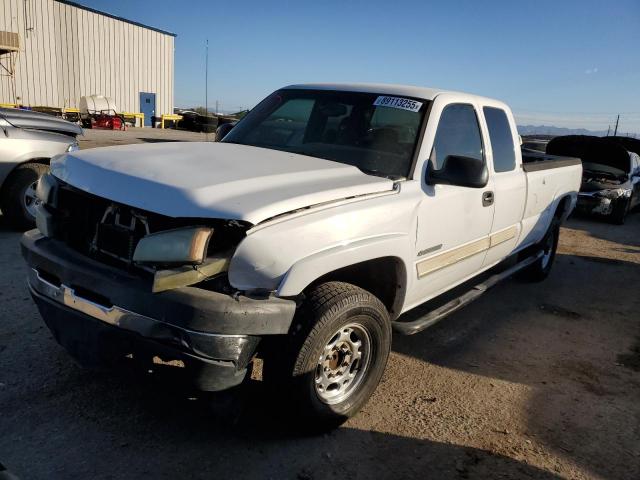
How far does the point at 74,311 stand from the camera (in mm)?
2596

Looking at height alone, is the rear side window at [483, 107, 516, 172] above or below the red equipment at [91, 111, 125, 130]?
above

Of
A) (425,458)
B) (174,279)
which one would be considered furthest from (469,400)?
A: (174,279)

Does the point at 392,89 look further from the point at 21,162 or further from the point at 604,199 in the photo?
the point at 604,199

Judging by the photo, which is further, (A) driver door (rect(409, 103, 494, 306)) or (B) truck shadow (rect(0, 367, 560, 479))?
(A) driver door (rect(409, 103, 494, 306))

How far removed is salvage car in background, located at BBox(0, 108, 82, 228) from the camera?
20.8 feet

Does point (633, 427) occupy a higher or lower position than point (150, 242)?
lower

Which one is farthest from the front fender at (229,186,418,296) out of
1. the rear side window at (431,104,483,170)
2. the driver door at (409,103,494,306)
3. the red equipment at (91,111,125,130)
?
the red equipment at (91,111,125,130)

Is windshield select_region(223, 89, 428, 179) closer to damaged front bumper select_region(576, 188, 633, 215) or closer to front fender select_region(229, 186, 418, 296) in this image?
front fender select_region(229, 186, 418, 296)

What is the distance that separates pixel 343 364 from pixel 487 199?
186 cm

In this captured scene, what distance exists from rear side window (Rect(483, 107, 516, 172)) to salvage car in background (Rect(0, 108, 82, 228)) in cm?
508

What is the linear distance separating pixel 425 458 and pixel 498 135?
2793mm

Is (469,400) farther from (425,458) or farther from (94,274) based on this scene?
(94,274)

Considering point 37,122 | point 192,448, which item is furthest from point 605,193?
point 192,448

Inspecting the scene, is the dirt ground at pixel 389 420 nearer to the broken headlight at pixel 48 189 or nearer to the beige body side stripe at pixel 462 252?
the beige body side stripe at pixel 462 252
